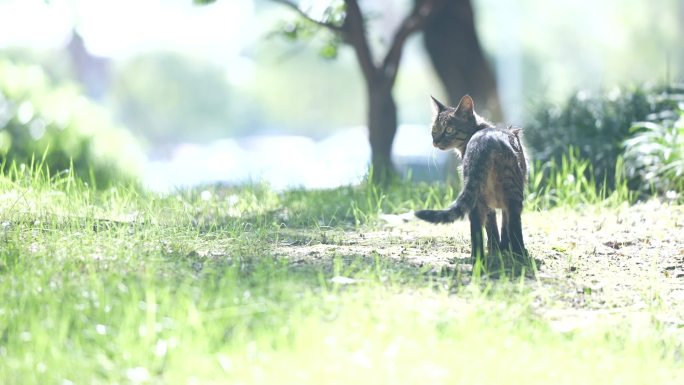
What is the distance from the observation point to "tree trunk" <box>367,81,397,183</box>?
1095cm

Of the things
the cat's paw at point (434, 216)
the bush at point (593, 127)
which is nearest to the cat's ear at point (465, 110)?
the cat's paw at point (434, 216)

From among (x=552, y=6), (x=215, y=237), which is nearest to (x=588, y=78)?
(x=552, y=6)

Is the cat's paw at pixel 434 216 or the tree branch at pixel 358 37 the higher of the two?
the tree branch at pixel 358 37

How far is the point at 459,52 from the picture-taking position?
1324cm

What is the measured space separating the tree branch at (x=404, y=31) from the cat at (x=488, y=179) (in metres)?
4.53

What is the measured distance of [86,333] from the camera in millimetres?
4336

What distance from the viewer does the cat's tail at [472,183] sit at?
18.0ft

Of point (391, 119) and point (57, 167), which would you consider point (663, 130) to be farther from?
point (57, 167)

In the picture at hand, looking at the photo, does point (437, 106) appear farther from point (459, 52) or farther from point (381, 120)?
point (459, 52)

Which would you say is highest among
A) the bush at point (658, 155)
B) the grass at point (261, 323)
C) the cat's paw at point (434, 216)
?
the bush at point (658, 155)

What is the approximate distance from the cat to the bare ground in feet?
0.84

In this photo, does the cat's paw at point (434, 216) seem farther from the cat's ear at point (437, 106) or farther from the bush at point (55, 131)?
the bush at point (55, 131)

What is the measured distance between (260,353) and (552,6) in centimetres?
5132

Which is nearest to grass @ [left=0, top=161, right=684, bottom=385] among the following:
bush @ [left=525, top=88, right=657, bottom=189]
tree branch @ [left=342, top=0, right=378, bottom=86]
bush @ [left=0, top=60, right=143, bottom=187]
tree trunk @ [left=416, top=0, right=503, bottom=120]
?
tree branch @ [left=342, top=0, right=378, bottom=86]
